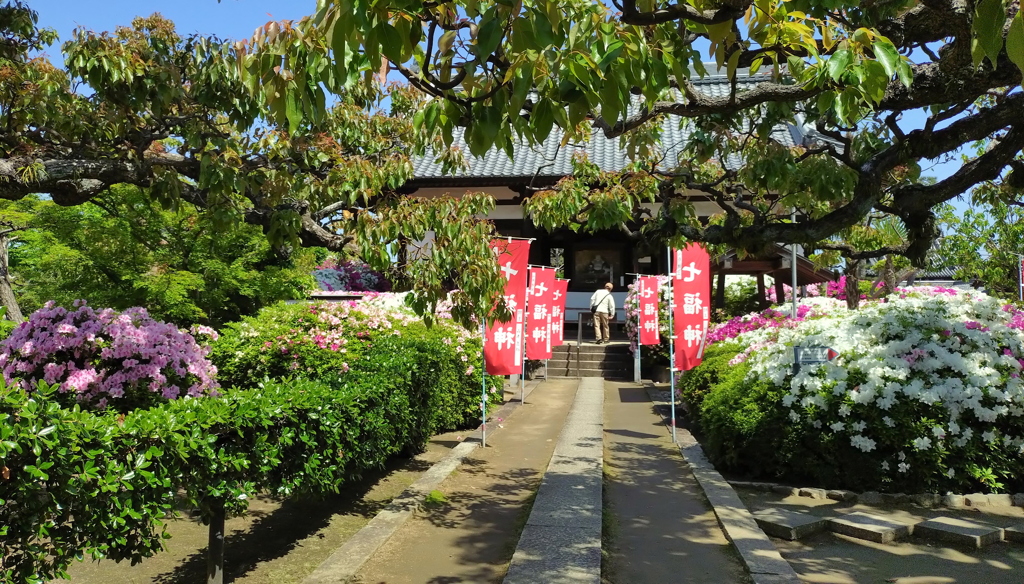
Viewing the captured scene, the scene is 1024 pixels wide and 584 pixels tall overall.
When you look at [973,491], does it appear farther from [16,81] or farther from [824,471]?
[16,81]

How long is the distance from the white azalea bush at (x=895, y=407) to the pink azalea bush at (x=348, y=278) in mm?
14097

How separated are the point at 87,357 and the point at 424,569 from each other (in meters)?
3.21

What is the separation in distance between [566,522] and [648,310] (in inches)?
313

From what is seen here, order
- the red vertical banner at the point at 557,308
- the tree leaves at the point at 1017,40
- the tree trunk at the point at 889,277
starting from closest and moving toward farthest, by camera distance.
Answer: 1. the tree leaves at the point at 1017,40
2. the red vertical banner at the point at 557,308
3. the tree trunk at the point at 889,277

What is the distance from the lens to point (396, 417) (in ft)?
20.0

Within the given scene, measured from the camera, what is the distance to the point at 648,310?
12742mm

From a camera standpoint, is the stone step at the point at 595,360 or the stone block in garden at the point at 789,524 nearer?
the stone block in garden at the point at 789,524

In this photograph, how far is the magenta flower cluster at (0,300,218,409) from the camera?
511 centimetres

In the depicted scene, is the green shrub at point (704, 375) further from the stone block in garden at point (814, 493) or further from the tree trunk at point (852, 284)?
the tree trunk at point (852, 284)

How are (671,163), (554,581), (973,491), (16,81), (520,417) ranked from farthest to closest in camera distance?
(671,163), (520,417), (973,491), (16,81), (554,581)

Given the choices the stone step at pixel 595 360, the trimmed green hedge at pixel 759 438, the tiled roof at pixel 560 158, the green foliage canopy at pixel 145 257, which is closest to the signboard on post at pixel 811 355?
the trimmed green hedge at pixel 759 438

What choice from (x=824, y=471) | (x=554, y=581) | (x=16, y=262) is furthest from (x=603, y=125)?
(x=16, y=262)

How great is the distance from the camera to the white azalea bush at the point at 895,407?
592 cm

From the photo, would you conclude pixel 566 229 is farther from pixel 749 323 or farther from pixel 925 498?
pixel 925 498
